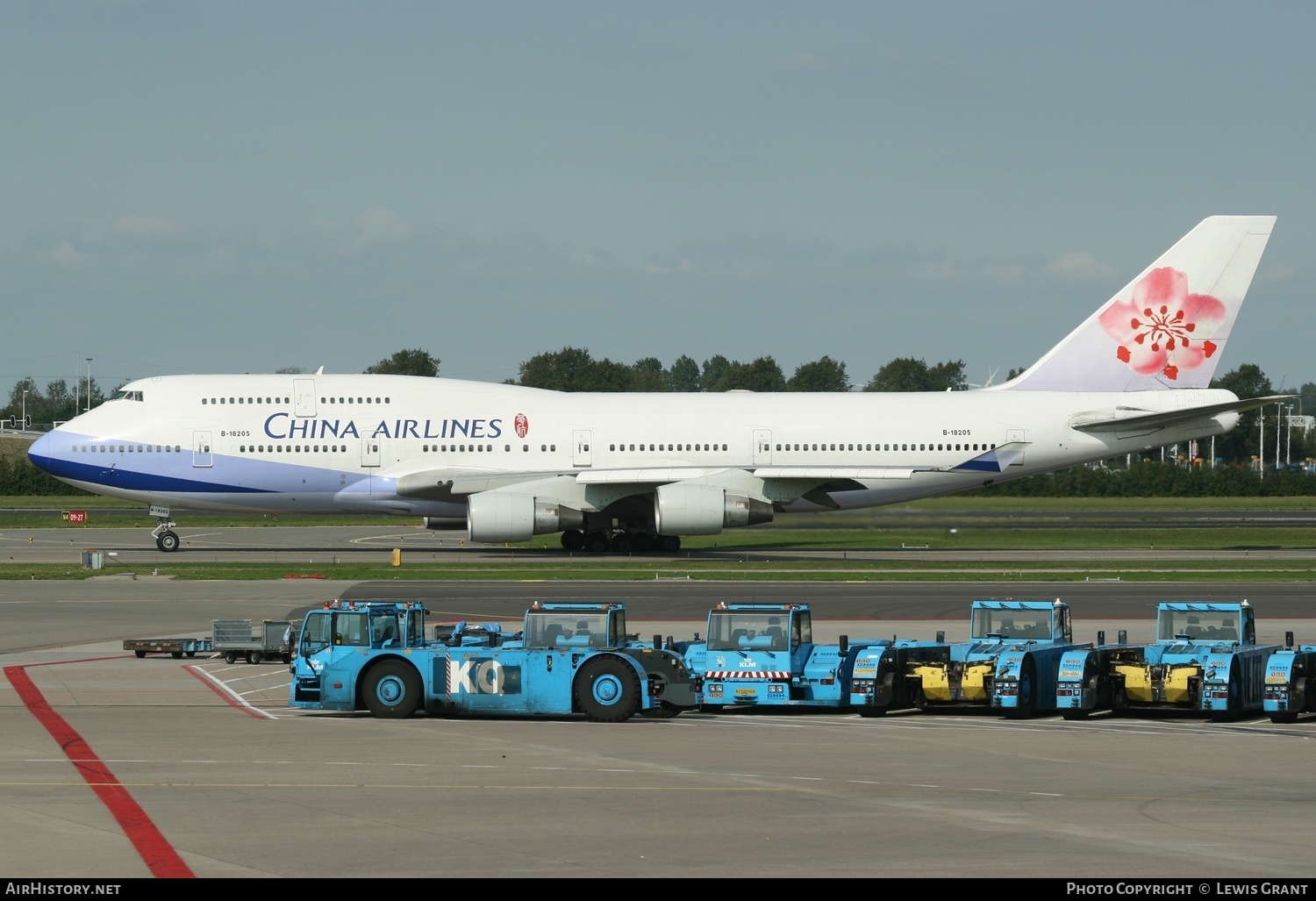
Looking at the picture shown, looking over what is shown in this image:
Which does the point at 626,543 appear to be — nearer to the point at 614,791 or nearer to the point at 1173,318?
the point at 1173,318

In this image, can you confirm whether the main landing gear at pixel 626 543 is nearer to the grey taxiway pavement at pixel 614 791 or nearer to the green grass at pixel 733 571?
the green grass at pixel 733 571

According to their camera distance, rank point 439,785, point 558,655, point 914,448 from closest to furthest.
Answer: point 439,785, point 558,655, point 914,448

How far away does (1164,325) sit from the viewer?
5406cm

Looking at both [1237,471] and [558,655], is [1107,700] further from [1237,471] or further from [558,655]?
[1237,471]

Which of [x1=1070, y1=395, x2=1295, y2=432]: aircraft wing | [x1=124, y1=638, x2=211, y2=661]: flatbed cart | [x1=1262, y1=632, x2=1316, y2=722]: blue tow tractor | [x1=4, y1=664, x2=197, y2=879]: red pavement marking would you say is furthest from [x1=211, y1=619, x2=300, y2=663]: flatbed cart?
[x1=1070, y1=395, x2=1295, y2=432]: aircraft wing

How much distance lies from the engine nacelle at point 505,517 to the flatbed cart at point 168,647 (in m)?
20.7

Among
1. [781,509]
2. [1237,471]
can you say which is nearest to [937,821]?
[781,509]

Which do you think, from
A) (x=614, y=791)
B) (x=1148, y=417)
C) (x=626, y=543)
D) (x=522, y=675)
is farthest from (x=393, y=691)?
(x=1148, y=417)

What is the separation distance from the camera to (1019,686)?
68.3ft

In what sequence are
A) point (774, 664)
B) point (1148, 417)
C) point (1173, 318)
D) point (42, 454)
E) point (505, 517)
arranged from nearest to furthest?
point (774, 664)
point (505, 517)
point (42, 454)
point (1148, 417)
point (1173, 318)

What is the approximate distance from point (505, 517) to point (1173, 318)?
83.6ft

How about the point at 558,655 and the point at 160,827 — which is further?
the point at 558,655

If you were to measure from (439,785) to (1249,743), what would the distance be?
1033cm

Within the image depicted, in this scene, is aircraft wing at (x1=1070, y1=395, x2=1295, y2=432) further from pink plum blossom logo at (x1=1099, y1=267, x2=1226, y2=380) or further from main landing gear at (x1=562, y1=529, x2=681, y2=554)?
main landing gear at (x1=562, y1=529, x2=681, y2=554)
